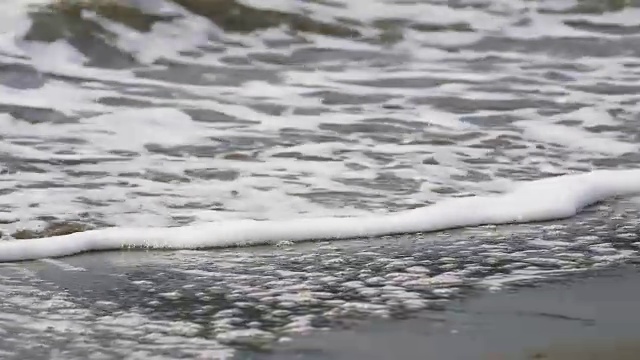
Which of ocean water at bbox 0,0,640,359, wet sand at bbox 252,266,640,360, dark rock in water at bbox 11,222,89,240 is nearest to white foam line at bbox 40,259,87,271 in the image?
ocean water at bbox 0,0,640,359

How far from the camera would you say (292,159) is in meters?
3.90

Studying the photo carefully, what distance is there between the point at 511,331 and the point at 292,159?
1838 mm

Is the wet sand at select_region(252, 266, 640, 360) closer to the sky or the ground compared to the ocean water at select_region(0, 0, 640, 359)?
closer to the ground

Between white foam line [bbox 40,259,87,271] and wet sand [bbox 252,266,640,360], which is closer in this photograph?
wet sand [bbox 252,266,640,360]

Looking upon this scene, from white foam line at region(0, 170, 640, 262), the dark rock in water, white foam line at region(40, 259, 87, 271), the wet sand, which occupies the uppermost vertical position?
the dark rock in water

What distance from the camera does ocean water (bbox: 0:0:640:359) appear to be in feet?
8.34

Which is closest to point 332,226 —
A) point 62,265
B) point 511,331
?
point 62,265

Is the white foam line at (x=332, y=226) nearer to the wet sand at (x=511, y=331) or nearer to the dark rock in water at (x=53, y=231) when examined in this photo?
the dark rock in water at (x=53, y=231)

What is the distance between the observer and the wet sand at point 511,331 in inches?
81.1

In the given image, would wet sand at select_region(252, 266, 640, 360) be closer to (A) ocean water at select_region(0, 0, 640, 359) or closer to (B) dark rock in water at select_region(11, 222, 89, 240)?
(A) ocean water at select_region(0, 0, 640, 359)

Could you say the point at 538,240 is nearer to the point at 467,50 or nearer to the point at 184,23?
the point at 467,50

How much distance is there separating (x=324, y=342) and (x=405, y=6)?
576 cm

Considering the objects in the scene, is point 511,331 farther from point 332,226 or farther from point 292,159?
point 292,159

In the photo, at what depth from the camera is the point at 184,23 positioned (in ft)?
22.9
